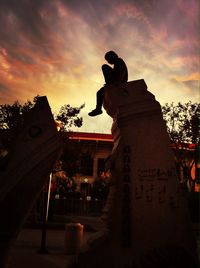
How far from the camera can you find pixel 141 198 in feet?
14.1

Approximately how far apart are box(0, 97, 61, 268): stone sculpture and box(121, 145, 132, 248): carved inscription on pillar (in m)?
0.95

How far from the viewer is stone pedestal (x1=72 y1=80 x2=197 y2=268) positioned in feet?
13.3

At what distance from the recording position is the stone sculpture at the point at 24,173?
446 centimetres

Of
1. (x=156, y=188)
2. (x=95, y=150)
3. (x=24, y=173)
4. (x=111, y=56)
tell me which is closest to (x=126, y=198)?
(x=156, y=188)

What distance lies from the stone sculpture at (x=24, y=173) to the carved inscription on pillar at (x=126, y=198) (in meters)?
0.95

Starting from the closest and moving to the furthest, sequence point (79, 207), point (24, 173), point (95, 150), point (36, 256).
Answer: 1. point (24, 173)
2. point (36, 256)
3. point (79, 207)
4. point (95, 150)

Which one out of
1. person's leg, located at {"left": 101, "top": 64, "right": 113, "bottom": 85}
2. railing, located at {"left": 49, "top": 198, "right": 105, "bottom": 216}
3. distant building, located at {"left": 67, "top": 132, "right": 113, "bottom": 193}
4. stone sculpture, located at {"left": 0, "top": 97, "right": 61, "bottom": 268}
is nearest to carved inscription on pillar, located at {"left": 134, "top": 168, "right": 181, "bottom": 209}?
stone sculpture, located at {"left": 0, "top": 97, "right": 61, "bottom": 268}

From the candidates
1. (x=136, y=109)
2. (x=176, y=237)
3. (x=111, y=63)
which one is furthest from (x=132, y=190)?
(x=111, y=63)

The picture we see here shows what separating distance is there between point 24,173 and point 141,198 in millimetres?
1583

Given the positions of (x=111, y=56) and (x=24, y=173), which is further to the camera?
(x=111, y=56)

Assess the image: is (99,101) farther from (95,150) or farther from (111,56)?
(95,150)

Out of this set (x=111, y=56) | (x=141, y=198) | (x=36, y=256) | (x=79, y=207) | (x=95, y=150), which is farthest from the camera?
(x=95, y=150)

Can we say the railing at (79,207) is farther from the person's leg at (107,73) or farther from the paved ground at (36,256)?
the person's leg at (107,73)

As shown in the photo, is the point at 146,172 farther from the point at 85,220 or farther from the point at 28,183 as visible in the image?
the point at 85,220
